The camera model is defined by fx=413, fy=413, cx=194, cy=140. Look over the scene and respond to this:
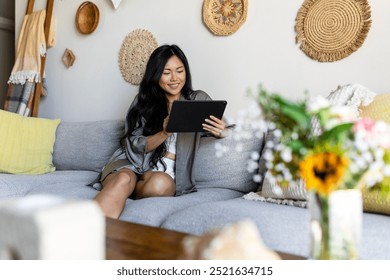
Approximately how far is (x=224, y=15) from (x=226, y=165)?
0.91 meters

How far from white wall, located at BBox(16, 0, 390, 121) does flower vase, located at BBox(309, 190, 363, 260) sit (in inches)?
52.9

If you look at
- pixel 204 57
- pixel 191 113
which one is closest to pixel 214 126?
pixel 191 113

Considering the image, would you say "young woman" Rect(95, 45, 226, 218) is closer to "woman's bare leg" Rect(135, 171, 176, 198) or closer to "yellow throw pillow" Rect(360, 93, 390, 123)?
"woman's bare leg" Rect(135, 171, 176, 198)

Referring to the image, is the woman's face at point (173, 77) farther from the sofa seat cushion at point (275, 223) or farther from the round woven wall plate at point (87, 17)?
the round woven wall plate at point (87, 17)

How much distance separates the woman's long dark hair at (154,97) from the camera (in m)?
2.32

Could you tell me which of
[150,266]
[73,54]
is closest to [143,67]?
[73,54]

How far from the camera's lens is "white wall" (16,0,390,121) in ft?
6.61

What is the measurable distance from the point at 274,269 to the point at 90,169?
79.5 inches

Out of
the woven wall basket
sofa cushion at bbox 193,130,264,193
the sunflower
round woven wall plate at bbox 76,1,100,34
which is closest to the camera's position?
the sunflower

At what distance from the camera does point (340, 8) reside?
6.69ft

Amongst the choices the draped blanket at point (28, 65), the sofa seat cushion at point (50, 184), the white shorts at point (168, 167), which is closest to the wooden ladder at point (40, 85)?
the draped blanket at point (28, 65)

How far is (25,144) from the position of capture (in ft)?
8.54

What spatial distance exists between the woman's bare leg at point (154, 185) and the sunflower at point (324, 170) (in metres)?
1.32

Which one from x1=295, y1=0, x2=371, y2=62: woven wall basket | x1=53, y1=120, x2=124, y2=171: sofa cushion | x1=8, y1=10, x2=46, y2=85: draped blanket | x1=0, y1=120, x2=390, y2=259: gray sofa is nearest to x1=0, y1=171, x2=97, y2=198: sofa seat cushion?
x1=0, y1=120, x2=390, y2=259: gray sofa
